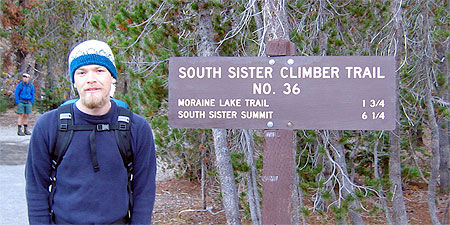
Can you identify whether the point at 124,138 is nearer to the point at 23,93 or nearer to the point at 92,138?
the point at 92,138

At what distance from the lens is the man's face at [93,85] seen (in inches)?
90.4

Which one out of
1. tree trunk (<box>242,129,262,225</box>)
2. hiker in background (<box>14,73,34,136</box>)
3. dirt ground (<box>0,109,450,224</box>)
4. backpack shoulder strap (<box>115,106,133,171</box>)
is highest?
hiker in background (<box>14,73,34,136</box>)

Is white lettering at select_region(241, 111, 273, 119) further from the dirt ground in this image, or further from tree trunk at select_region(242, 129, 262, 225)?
the dirt ground

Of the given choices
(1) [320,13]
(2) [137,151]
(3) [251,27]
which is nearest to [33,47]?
(3) [251,27]

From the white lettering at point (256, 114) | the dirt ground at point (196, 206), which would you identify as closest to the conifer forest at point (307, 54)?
the dirt ground at point (196, 206)

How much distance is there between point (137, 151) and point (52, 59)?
15.5 m

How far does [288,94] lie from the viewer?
9.24ft

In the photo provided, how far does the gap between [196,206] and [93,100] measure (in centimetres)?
629

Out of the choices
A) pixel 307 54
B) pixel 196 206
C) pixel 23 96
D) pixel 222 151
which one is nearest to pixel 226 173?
pixel 222 151

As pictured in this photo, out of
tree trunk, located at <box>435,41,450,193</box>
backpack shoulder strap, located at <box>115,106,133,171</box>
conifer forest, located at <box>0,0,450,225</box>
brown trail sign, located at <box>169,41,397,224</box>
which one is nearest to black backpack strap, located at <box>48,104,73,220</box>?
backpack shoulder strap, located at <box>115,106,133,171</box>

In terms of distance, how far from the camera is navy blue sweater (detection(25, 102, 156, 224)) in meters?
2.23

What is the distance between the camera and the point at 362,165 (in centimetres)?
702

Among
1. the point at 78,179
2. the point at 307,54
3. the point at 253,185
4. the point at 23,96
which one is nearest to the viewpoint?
the point at 78,179

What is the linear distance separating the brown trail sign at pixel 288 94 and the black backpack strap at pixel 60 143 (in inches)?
30.0
